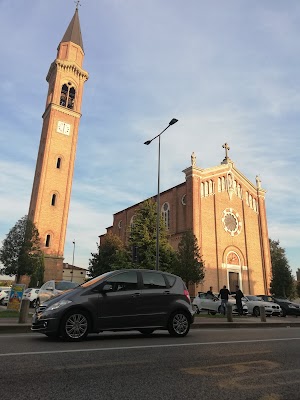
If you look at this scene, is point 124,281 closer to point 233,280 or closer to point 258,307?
point 258,307

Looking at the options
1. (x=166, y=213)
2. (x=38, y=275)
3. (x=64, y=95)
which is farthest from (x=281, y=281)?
(x=64, y=95)

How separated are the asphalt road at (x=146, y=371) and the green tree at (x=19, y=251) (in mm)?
28270

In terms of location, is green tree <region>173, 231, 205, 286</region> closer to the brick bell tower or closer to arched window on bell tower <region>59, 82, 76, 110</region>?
the brick bell tower

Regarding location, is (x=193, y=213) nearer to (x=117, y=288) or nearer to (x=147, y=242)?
(x=147, y=242)

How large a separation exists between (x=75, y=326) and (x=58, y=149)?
40548 millimetres

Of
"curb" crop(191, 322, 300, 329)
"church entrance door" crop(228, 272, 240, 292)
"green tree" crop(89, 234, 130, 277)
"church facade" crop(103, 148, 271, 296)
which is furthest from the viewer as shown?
"green tree" crop(89, 234, 130, 277)

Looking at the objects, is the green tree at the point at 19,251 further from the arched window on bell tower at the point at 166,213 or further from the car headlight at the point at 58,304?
the car headlight at the point at 58,304

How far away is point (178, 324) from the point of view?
328 inches

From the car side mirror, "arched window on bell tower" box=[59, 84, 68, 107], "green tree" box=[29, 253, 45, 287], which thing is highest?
"arched window on bell tower" box=[59, 84, 68, 107]

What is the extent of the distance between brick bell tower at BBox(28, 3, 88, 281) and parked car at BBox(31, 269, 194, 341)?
33.6 metres

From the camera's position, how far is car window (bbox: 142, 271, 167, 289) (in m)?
8.16

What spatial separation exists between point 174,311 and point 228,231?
1338 inches

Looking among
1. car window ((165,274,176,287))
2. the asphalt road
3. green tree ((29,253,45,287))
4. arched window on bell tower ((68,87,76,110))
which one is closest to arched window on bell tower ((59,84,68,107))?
arched window on bell tower ((68,87,76,110))

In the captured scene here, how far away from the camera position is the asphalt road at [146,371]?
3.53 m
